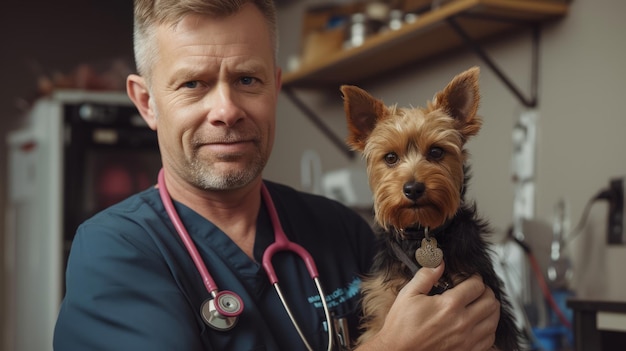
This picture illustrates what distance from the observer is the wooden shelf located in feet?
7.60

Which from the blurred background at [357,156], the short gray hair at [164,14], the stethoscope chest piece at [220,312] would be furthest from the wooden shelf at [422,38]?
the stethoscope chest piece at [220,312]

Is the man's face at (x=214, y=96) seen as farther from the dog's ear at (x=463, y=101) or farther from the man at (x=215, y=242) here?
the dog's ear at (x=463, y=101)

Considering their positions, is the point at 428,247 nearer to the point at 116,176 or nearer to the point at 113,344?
the point at 113,344

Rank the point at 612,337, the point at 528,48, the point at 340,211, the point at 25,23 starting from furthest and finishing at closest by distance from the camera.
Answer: the point at 25,23 → the point at 528,48 → the point at 340,211 → the point at 612,337

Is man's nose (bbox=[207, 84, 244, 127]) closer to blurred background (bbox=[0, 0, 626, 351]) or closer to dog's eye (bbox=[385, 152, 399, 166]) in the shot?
dog's eye (bbox=[385, 152, 399, 166])

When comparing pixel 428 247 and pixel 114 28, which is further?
pixel 114 28

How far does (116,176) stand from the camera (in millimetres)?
4270

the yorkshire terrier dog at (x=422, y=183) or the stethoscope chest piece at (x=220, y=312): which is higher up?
the yorkshire terrier dog at (x=422, y=183)

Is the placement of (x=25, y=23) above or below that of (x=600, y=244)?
above

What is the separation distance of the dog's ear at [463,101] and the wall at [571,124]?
3.42 ft

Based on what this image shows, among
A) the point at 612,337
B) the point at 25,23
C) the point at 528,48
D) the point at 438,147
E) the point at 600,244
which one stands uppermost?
the point at 25,23

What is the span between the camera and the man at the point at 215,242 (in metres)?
1.23

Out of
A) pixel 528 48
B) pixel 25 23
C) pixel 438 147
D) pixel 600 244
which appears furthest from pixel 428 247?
pixel 25 23

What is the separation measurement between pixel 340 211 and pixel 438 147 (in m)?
0.44
